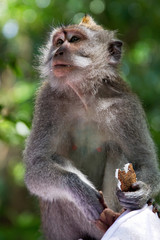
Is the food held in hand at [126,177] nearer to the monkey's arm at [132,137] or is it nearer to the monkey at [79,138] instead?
the monkey at [79,138]

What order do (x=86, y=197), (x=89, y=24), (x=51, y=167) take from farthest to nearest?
(x=89, y=24)
(x=51, y=167)
(x=86, y=197)

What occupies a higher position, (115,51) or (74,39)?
(74,39)

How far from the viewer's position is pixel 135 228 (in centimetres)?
285

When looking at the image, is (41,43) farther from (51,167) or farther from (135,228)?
(135,228)

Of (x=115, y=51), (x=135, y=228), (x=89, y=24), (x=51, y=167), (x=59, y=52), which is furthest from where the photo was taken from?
(x=89, y=24)

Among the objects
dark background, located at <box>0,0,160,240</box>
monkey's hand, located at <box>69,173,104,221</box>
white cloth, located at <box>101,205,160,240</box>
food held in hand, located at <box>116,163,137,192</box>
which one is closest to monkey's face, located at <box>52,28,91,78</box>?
monkey's hand, located at <box>69,173,104,221</box>

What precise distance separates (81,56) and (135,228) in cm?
224

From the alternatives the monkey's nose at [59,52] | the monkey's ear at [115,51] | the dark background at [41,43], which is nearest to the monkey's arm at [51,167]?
the monkey's nose at [59,52]

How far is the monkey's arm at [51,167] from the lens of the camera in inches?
159

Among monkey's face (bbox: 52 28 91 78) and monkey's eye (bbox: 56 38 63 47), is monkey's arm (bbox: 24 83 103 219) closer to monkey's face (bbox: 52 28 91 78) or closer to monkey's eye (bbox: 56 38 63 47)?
monkey's face (bbox: 52 28 91 78)

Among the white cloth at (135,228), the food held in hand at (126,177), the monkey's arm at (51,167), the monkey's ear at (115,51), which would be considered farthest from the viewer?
the monkey's ear at (115,51)

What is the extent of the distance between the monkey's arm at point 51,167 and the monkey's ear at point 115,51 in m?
0.87

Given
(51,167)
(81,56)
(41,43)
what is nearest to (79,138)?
(51,167)

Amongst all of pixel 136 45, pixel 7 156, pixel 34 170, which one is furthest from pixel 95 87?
pixel 7 156
